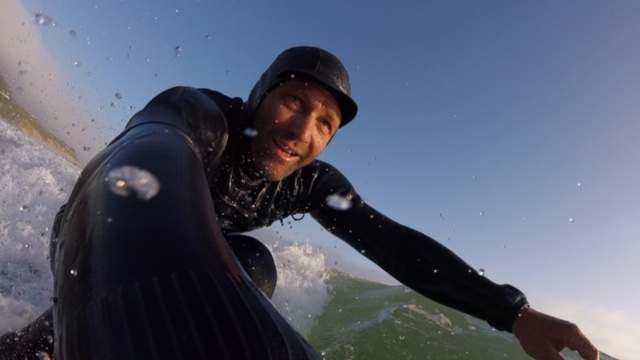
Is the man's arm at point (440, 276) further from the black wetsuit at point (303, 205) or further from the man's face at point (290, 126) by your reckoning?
the man's face at point (290, 126)

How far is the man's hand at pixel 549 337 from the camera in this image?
249 centimetres

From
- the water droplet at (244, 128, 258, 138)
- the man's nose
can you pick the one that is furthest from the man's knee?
the man's nose

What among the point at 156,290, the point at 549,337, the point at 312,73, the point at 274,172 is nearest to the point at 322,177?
the point at 274,172

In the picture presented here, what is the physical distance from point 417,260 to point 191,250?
2.63 m

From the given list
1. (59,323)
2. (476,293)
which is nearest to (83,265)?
(59,323)

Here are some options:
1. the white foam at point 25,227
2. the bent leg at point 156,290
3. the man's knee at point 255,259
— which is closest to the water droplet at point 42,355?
the man's knee at point 255,259

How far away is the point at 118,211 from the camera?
0.94 metres

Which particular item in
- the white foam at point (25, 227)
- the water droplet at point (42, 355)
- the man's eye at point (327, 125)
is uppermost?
the man's eye at point (327, 125)

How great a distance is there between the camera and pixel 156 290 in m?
0.74

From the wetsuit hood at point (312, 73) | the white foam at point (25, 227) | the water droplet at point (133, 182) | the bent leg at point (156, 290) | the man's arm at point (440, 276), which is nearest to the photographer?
the bent leg at point (156, 290)

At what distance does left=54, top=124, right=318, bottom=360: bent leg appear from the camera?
2.25 ft

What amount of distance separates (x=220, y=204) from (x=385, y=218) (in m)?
1.26

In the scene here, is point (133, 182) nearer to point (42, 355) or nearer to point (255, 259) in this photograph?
point (255, 259)

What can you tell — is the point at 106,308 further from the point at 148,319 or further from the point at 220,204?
the point at 220,204
